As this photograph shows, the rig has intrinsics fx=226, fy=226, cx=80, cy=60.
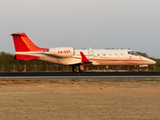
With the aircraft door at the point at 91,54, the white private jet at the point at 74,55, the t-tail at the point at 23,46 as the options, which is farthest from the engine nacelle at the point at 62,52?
the aircraft door at the point at 91,54

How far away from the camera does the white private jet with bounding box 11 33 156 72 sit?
33375 mm

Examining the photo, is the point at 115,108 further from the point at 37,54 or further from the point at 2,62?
the point at 2,62

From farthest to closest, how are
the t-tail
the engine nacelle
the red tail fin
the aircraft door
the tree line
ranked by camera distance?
the tree line < the aircraft door < the red tail fin < the engine nacelle < the t-tail

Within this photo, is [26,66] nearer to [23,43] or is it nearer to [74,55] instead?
[23,43]

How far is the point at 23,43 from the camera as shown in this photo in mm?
33969

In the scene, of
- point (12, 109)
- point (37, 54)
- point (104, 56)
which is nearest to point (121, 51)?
point (104, 56)

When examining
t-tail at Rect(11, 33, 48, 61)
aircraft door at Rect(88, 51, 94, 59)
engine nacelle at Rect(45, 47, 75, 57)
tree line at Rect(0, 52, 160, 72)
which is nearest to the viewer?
t-tail at Rect(11, 33, 48, 61)

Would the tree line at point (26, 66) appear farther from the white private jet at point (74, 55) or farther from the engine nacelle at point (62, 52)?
the engine nacelle at point (62, 52)

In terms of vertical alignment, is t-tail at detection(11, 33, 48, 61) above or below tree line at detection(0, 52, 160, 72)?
above

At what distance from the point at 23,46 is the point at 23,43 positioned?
1.51 ft

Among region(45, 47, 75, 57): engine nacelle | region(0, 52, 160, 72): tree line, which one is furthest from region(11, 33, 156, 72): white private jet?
region(0, 52, 160, 72): tree line

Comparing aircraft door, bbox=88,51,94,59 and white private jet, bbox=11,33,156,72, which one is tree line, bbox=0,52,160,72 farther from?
aircraft door, bbox=88,51,94,59

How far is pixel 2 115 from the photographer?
7070mm

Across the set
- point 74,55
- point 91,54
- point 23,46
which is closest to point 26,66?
point 23,46
